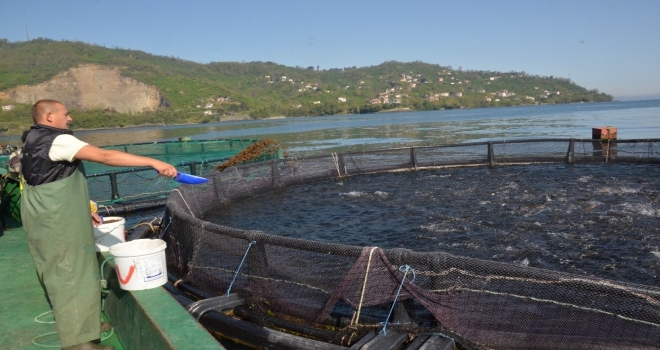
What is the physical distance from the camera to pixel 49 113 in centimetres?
388

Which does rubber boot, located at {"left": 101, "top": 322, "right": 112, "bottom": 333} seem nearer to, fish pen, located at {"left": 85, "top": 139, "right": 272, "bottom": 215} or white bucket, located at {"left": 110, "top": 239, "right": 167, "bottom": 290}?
white bucket, located at {"left": 110, "top": 239, "right": 167, "bottom": 290}

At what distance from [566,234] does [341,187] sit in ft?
27.8

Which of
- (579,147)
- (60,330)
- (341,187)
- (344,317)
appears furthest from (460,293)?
(579,147)

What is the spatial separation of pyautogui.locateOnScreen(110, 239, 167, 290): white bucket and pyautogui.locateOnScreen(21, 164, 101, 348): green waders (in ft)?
1.31

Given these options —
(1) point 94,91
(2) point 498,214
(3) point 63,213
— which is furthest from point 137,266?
(1) point 94,91

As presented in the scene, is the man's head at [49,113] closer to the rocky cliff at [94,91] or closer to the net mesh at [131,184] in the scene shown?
the net mesh at [131,184]

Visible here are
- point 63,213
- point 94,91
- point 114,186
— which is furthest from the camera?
point 94,91

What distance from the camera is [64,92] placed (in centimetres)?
16662

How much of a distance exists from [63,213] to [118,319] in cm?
153

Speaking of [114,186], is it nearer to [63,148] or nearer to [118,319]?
[118,319]

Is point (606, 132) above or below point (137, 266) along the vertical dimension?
below

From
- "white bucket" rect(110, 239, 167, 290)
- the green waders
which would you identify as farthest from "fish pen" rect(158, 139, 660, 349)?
the green waders

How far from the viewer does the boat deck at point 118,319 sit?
3.75 meters

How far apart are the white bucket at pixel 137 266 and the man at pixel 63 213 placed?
0.43 metres
